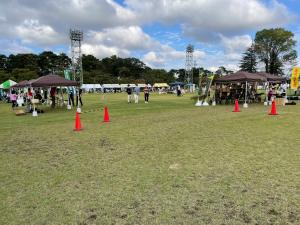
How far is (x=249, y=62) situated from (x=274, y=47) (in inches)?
391

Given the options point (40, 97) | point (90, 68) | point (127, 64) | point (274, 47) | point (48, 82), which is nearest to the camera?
point (48, 82)

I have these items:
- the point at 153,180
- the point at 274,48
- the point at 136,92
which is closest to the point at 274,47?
the point at 274,48

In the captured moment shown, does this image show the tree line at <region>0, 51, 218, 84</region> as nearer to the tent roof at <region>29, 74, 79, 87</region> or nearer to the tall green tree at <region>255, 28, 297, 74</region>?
the tall green tree at <region>255, 28, 297, 74</region>

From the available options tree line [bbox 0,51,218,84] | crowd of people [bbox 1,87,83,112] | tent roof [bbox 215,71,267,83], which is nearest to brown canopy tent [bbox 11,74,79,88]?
crowd of people [bbox 1,87,83,112]

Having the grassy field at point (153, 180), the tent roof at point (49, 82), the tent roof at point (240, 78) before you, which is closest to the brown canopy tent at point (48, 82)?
the tent roof at point (49, 82)

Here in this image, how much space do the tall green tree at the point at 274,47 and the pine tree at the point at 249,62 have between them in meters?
4.08

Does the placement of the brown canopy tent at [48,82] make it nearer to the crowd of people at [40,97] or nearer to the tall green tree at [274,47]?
the crowd of people at [40,97]

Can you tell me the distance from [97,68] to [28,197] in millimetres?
135594

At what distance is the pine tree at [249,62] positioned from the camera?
78000 millimetres

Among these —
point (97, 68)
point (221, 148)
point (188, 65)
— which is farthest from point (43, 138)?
point (97, 68)

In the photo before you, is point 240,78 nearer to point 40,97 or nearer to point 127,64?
point 40,97

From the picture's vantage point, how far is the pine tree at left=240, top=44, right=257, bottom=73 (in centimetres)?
7800

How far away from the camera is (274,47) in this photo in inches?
2813

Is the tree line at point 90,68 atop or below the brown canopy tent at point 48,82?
atop
